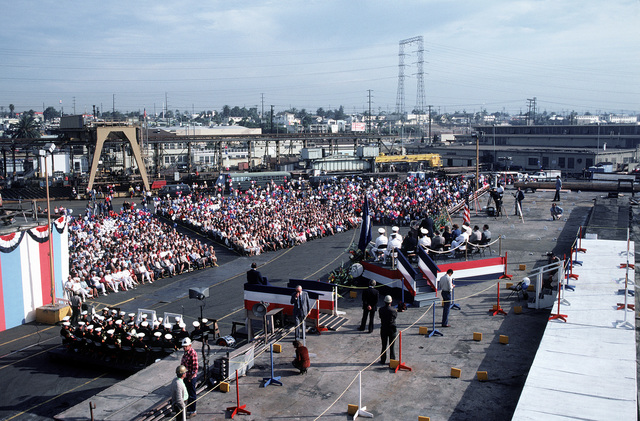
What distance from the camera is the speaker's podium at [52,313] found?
66.3 ft

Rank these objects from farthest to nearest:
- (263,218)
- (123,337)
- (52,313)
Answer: (263,218) → (52,313) → (123,337)

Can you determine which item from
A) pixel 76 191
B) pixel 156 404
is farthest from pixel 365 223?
pixel 76 191

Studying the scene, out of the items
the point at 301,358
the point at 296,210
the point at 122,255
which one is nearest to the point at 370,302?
the point at 301,358

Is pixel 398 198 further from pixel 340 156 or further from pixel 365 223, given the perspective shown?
pixel 340 156

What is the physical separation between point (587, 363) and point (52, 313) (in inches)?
708

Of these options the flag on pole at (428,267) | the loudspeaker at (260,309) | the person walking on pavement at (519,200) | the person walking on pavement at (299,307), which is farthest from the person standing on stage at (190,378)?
the person walking on pavement at (519,200)

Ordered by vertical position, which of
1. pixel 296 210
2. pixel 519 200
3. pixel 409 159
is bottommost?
pixel 296 210

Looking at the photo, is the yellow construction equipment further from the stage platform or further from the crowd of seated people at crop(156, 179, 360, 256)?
the stage platform

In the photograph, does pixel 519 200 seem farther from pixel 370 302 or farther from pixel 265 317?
pixel 265 317

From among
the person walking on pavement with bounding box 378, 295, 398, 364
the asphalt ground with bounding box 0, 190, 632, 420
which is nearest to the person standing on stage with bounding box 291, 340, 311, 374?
the asphalt ground with bounding box 0, 190, 632, 420

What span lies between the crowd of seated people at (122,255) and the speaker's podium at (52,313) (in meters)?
0.66

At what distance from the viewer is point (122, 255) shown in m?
24.7

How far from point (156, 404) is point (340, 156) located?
5611cm

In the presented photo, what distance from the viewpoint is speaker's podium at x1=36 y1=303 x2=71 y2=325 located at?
2020cm
